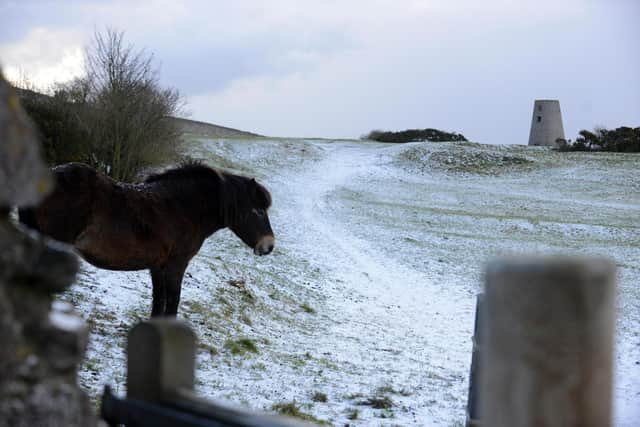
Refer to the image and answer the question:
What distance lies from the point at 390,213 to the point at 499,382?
2548cm

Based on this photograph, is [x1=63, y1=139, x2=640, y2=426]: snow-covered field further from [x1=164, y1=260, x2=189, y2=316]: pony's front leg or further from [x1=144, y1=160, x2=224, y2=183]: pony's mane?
[x1=144, y1=160, x2=224, y2=183]: pony's mane

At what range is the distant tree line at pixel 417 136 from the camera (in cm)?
6136

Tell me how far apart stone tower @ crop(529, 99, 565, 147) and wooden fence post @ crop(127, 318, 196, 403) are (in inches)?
2333

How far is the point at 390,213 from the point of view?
26859mm

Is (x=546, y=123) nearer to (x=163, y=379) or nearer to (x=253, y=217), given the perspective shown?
(x=253, y=217)

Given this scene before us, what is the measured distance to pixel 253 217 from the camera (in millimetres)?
6910

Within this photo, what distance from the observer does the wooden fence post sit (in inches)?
82.7

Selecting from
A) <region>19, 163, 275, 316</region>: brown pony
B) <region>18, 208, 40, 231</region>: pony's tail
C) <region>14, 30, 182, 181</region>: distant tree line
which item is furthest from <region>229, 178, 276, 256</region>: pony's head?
<region>14, 30, 182, 181</region>: distant tree line

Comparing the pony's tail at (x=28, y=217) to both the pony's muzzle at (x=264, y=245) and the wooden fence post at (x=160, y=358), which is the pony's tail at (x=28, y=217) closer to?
the pony's muzzle at (x=264, y=245)

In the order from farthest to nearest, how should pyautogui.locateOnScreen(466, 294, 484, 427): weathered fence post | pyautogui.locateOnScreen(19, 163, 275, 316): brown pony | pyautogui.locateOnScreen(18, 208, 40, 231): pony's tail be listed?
1. pyautogui.locateOnScreen(19, 163, 275, 316): brown pony
2. pyautogui.locateOnScreen(18, 208, 40, 231): pony's tail
3. pyautogui.locateOnScreen(466, 294, 484, 427): weathered fence post

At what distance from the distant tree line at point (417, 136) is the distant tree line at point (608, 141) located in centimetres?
1112

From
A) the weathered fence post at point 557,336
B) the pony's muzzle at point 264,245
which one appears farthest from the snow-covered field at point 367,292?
the weathered fence post at point 557,336

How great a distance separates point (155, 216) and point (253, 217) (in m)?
0.96

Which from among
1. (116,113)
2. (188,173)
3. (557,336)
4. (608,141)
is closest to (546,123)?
(608,141)
